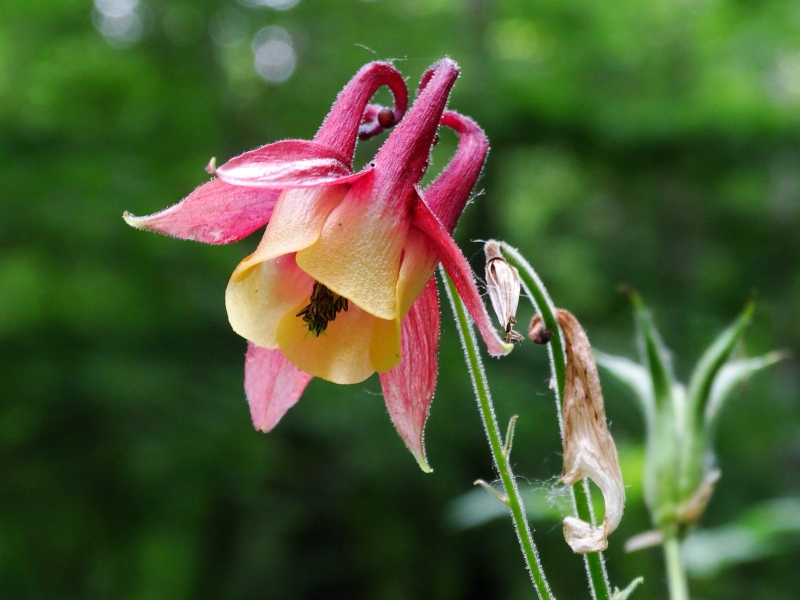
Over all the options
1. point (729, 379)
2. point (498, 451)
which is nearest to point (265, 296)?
point (498, 451)

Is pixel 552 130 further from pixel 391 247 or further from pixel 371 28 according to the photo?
pixel 391 247

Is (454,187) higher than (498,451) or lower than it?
higher

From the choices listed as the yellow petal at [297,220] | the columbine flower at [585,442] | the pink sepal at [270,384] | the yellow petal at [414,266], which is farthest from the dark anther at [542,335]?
the pink sepal at [270,384]

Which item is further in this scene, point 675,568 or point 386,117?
point 675,568

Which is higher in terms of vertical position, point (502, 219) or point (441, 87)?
point (441, 87)

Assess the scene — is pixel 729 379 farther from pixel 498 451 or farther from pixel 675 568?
pixel 498 451

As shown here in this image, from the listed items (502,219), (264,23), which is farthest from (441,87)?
(502,219)

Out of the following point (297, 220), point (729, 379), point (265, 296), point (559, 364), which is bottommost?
point (729, 379)
